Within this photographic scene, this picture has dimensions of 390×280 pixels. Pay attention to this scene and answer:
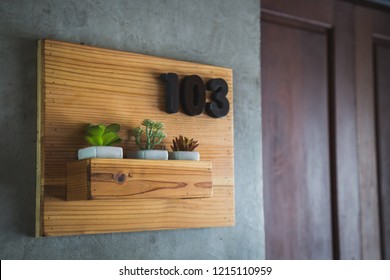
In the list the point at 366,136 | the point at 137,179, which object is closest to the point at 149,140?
the point at 137,179

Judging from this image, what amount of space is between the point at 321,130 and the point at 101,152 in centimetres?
122

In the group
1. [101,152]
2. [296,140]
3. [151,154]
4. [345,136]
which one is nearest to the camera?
[101,152]

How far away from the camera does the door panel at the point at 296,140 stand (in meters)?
2.56

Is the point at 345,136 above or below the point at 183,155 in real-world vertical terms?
above

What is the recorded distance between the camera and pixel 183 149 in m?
2.04

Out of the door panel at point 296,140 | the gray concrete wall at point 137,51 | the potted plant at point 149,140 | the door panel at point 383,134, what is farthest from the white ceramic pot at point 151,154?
the door panel at point 383,134

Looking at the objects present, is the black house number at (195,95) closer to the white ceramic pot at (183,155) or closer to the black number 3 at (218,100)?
the black number 3 at (218,100)

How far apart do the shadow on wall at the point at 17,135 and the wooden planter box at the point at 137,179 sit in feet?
0.41

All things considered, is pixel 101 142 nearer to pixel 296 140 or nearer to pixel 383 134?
pixel 296 140

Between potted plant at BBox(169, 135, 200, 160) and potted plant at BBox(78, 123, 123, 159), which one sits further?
potted plant at BBox(169, 135, 200, 160)

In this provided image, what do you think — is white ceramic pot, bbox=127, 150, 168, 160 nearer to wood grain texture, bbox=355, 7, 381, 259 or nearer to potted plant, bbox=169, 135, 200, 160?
potted plant, bbox=169, 135, 200, 160

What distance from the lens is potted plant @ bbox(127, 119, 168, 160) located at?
6.34 feet

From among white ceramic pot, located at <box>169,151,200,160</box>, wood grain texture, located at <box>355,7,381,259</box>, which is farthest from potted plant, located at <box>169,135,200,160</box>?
wood grain texture, located at <box>355,7,381,259</box>

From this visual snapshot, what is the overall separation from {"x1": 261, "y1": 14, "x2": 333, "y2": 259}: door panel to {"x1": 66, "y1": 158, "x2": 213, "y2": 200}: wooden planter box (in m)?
0.61
